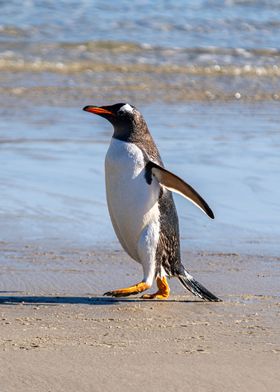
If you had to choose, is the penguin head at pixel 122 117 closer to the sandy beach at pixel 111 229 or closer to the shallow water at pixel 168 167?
the sandy beach at pixel 111 229

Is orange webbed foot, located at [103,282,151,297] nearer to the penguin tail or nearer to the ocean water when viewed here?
the penguin tail

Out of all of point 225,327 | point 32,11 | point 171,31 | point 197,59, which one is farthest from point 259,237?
A: point 32,11

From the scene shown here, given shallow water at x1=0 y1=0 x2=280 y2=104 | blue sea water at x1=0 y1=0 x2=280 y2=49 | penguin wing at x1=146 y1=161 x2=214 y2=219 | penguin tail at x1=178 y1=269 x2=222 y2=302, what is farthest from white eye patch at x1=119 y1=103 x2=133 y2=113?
blue sea water at x1=0 y1=0 x2=280 y2=49

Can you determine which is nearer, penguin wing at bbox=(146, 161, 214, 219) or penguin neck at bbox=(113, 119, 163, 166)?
penguin wing at bbox=(146, 161, 214, 219)

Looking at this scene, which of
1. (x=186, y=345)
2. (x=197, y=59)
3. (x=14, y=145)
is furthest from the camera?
(x=197, y=59)

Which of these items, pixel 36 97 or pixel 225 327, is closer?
pixel 225 327

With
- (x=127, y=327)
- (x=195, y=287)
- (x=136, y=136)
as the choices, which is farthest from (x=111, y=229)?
(x=127, y=327)

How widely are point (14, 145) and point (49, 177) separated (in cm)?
121

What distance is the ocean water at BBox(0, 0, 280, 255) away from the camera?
22.5 feet

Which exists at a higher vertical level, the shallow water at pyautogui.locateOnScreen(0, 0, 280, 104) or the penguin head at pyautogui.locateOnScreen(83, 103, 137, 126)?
the penguin head at pyautogui.locateOnScreen(83, 103, 137, 126)

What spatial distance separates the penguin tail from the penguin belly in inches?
7.7

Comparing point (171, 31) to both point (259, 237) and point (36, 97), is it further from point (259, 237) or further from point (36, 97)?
point (259, 237)

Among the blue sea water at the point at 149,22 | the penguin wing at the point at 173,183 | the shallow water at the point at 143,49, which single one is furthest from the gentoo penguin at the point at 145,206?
the blue sea water at the point at 149,22

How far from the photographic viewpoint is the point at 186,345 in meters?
4.27
